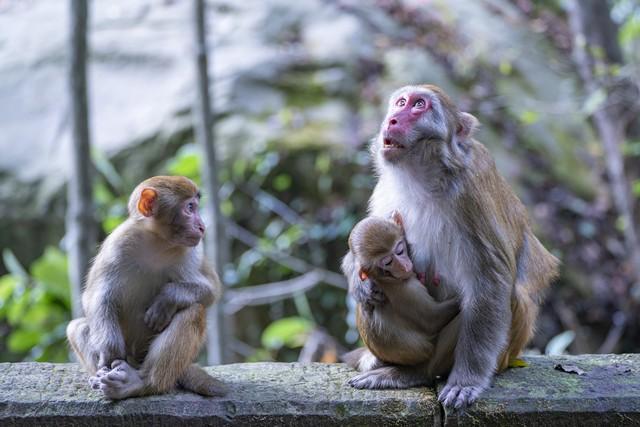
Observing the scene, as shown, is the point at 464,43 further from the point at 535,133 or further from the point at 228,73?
the point at 228,73

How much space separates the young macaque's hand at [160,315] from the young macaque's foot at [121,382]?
222 mm

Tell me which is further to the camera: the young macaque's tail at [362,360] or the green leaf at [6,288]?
the green leaf at [6,288]

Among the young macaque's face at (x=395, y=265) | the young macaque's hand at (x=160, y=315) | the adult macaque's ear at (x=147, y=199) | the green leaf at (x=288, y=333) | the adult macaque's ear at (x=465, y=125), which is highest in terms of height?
the adult macaque's ear at (x=465, y=125)

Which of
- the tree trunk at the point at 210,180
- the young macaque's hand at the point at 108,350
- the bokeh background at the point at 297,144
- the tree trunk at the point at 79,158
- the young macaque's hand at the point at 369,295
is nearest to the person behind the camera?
the young macaque's hand at the point at 108,350

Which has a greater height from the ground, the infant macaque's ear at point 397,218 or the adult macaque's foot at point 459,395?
the infant macaque's ear at point 397,218

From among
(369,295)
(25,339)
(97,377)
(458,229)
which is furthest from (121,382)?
(25,339)

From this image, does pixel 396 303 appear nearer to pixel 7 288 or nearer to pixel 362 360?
pixel 362 360

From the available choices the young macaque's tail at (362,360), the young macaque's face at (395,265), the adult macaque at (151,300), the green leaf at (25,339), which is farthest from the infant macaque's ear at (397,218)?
the green leaf at (25,339)

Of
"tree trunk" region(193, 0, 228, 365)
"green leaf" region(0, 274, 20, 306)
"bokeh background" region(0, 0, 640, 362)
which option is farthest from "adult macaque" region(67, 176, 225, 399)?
"green leaf" region(0, 274, 20, 306)

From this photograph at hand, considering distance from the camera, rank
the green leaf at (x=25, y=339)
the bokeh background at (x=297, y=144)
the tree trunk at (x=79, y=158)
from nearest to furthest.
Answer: the tree trunk at (x=79, y=158)
the green leaf at (x=25, y=339)
the bokeh background at (x=297, y=144)

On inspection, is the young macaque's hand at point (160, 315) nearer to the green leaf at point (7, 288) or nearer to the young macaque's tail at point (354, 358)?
the young macaque's tail at point (354, 358)

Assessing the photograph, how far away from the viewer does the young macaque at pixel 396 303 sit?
163 inches

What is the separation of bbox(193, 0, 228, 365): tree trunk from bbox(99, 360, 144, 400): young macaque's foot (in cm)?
257

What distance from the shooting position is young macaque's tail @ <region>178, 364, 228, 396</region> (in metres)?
4.08
